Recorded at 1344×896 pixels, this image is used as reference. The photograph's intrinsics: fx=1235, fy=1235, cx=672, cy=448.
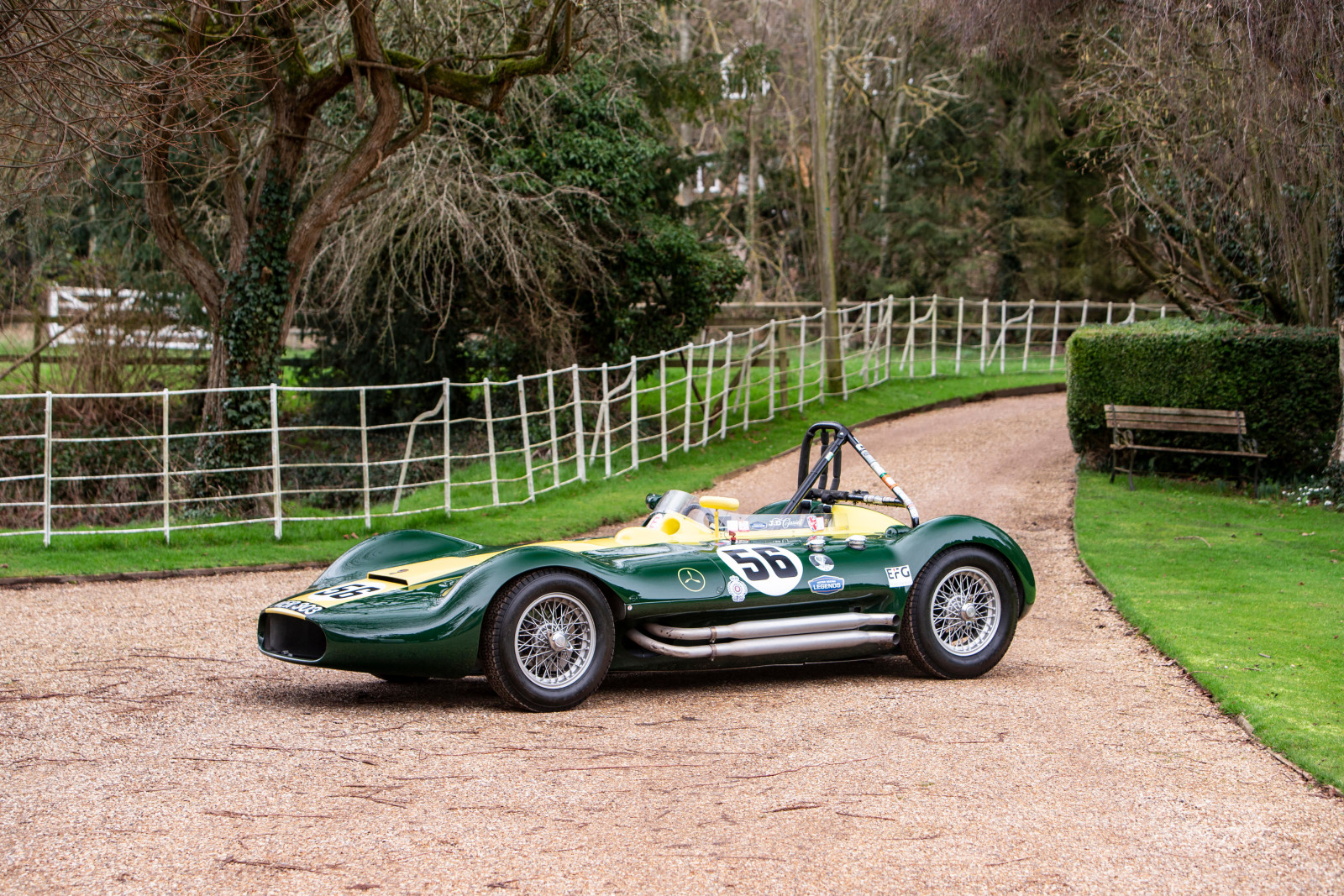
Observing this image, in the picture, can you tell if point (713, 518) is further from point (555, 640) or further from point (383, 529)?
point (383, 529)

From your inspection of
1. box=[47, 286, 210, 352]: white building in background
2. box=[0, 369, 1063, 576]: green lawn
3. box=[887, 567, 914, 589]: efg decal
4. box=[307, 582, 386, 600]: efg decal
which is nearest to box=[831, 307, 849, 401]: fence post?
box=[0, 369, 1063, 576]: green lawn

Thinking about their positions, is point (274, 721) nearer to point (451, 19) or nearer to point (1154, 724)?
point (1154, 724)

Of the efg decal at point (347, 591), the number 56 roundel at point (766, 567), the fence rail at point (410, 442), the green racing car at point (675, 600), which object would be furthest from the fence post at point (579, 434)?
the efg decal at point (347, 591)

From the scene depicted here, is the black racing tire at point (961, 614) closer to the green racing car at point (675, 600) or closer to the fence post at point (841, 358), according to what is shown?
the green racing car at point (675, 600)

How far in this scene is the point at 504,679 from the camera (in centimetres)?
653

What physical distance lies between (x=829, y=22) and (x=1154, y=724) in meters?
31.0

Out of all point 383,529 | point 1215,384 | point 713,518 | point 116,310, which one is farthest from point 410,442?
point 1215,384

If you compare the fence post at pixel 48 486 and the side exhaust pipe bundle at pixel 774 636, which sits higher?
the fence post at pixel 48 486

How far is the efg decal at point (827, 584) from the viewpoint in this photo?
7.42 metres

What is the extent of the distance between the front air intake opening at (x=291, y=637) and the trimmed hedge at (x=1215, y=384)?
1301cm

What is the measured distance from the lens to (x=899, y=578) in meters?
7.60

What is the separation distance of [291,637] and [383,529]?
6.92 m

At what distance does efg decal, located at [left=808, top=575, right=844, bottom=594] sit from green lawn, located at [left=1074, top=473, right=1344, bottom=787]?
2.28 metres

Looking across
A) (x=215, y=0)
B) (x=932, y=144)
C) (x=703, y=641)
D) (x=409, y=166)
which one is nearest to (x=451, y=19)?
(x=409, y=166)
